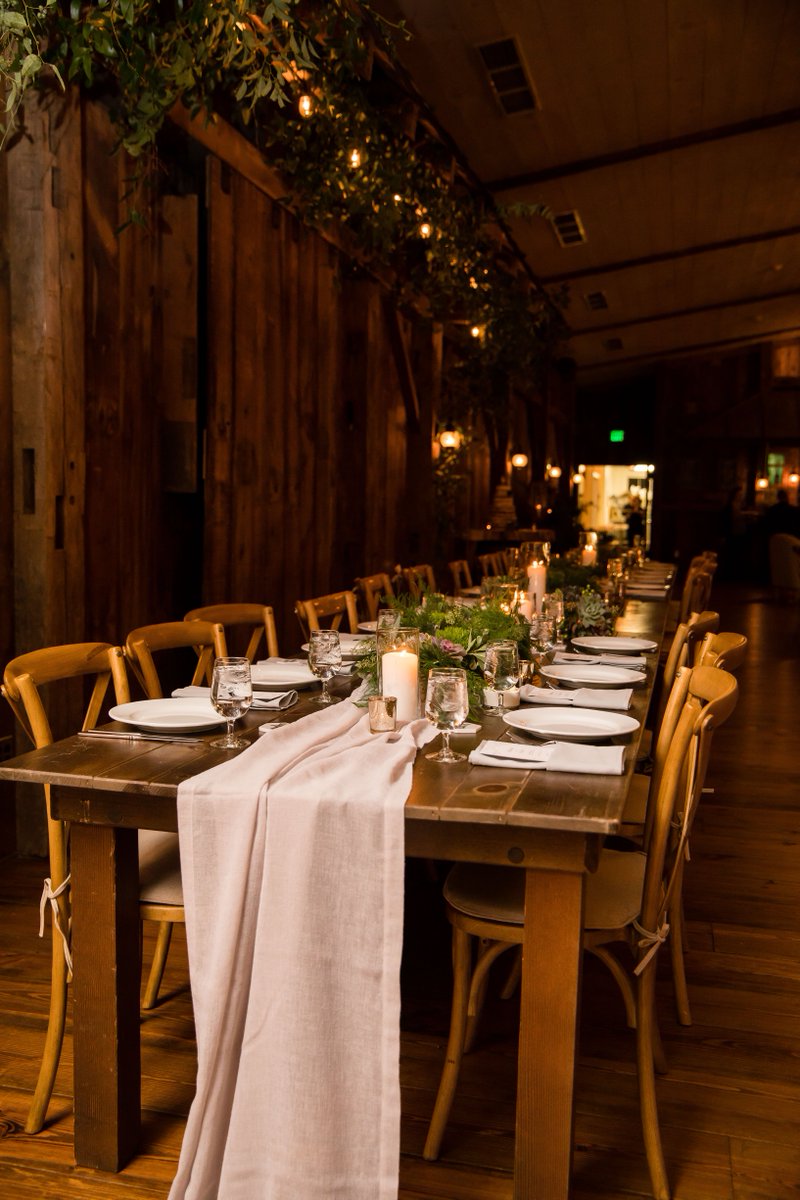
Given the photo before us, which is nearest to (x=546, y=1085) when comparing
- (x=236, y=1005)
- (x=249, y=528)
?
(x=236, y=1005)

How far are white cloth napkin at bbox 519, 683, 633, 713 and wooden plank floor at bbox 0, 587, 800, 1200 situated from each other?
83 centimetres

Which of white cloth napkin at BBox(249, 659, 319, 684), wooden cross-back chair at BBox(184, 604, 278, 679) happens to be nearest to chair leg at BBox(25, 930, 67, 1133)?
white cloth napkin at BBox(249, 659, 319, 684)

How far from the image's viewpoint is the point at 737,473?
1989cm

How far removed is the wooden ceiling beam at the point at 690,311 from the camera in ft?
48.3

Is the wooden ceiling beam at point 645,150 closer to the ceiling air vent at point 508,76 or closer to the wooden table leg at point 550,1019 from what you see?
the ceiling air vent at point 508,76

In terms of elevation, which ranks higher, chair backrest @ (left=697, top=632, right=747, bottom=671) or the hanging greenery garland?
the hanging greenery garland

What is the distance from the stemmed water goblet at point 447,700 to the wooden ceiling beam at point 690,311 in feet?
43.6

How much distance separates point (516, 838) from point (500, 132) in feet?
20.8

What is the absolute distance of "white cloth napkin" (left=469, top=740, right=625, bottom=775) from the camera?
1992mm

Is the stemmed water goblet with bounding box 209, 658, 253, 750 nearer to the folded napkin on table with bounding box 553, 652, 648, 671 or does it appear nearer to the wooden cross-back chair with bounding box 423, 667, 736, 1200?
the wooden cross-back chair with bounding box 423, 667, 736, 1200

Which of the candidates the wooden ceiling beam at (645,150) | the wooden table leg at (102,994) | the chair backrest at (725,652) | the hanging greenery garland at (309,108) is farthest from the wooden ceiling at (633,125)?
the wooden table leg at (102,994)

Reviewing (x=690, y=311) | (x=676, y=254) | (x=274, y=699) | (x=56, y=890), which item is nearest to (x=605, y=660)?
(x=274, y=699)

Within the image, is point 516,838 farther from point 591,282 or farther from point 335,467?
point 591,282

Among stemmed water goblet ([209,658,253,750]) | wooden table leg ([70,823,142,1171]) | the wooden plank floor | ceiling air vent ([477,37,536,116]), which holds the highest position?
ceiling air vent ([477,37,536,116])
